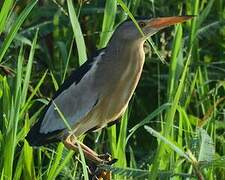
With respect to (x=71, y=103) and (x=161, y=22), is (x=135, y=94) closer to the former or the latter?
(x=71, y=103)

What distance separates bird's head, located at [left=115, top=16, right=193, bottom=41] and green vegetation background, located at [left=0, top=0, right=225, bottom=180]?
2.8 inches

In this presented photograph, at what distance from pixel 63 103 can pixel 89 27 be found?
0.94m

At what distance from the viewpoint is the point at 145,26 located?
2672 millimetres

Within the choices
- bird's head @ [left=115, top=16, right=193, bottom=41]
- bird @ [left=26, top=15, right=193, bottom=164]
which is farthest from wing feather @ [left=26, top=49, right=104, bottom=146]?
bird's head @ [left=115, top=16, right=193, bottom=41]

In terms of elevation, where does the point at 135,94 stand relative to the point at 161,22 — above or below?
below

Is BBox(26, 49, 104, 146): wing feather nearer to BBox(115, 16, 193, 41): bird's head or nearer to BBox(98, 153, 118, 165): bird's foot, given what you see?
BBox(115, 16, 193, 41): bird's head

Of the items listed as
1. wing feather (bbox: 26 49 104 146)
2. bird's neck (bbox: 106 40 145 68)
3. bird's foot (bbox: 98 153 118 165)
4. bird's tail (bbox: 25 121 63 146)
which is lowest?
bird's foot (bbox: 98 153 118 165)

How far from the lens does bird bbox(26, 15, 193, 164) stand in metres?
2.71

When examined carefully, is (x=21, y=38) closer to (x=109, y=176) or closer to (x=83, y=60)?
(x=83, y=60)

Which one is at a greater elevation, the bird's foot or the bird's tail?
the bird's tail

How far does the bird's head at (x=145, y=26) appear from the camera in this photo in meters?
2.56

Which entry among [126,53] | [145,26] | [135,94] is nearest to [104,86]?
[126,53]

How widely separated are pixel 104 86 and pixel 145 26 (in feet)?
0.84

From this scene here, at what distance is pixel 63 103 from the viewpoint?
9.68 ft
